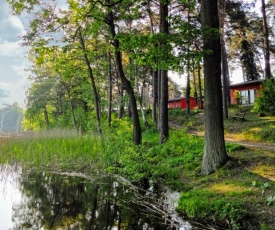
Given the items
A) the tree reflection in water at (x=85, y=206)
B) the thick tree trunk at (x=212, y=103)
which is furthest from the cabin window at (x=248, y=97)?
the tree reflection in water at (x=85, y=206)

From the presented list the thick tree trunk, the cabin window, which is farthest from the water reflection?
the cabin window

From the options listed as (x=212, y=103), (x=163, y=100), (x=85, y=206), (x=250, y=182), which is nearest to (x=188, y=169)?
(x=212, y=103)

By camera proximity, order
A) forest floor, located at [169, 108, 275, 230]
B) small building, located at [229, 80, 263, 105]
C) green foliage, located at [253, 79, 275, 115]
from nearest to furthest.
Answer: forest floor, located at [169, 108, 275, 230]
green foliage, located at [253, 79, 275, 115]
small building, located at [229, 80, 263, 105]

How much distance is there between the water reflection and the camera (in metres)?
5.60

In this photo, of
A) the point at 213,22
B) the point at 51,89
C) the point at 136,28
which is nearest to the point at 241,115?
the point at 136,28

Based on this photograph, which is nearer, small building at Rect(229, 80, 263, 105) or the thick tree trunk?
the thick tree trunk

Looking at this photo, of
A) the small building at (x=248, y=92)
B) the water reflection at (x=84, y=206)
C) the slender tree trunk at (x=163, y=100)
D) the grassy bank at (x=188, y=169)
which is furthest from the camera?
the small building at (x=248, y=92)

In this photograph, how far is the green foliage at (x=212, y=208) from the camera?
5.10 metres

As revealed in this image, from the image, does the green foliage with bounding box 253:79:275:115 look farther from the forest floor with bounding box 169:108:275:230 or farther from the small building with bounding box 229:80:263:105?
the small building with bounding box 229:80:263:105

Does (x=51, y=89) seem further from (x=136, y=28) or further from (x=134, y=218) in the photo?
(x=134, y=218)

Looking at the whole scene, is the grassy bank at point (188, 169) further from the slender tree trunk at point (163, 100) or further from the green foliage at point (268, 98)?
the green foliage at point (268, 98)

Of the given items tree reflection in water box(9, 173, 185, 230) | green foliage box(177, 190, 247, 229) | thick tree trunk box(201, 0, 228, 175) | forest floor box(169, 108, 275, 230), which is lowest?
tree reflection in water box(9, 173, 185, 230)

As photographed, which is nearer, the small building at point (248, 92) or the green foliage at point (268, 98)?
the green foliage at point (268, 98)

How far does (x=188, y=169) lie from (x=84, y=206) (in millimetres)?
3377
